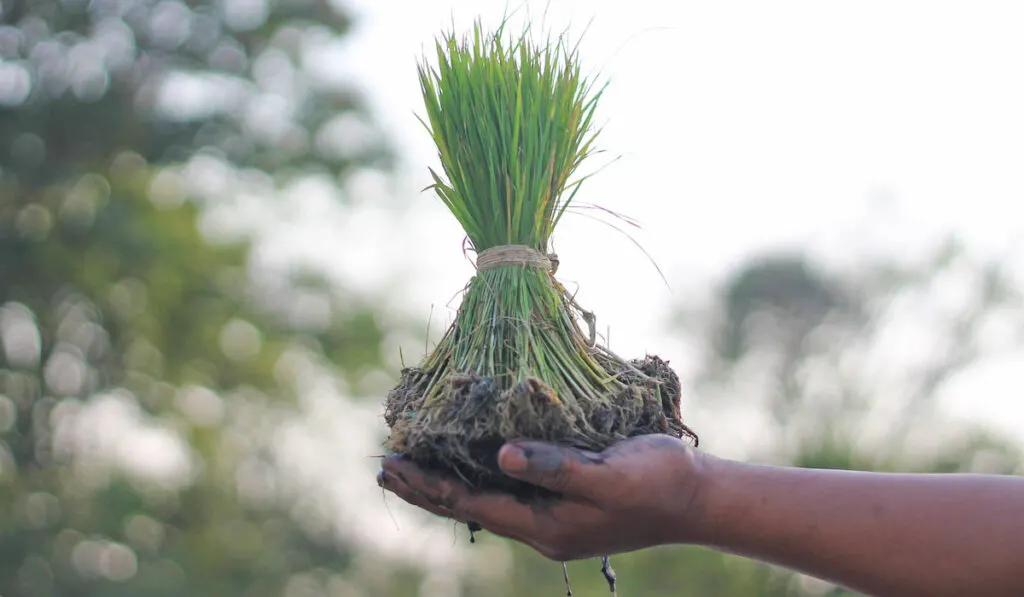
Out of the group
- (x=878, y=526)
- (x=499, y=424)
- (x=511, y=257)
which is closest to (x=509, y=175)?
(x=511, y=257)

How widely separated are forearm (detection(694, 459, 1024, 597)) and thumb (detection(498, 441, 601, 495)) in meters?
0.28

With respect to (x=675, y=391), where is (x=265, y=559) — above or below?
above

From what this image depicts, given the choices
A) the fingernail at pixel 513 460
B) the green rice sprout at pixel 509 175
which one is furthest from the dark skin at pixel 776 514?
the green rice sprout at pixel 509 175

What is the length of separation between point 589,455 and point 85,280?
14.1 m

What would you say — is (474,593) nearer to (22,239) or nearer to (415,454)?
(22,239)

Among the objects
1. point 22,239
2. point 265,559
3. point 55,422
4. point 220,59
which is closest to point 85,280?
point 22,239

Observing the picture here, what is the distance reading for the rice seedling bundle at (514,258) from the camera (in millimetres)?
2465

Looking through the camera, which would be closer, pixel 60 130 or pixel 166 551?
pixel 60 130

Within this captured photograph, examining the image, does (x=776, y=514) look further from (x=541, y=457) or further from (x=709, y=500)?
(x=541, y=457)

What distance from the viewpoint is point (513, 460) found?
2.11 metres

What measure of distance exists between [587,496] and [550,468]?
4.2 inches

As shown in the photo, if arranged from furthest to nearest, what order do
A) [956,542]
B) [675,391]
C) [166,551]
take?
[166,551] < [675,391] < [956,542]

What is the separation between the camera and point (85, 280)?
14820mm

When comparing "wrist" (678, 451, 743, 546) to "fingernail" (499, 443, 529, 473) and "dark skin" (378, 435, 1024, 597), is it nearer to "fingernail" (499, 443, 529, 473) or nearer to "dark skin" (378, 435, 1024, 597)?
"dark skin" (378, 435, 1024, 597)
